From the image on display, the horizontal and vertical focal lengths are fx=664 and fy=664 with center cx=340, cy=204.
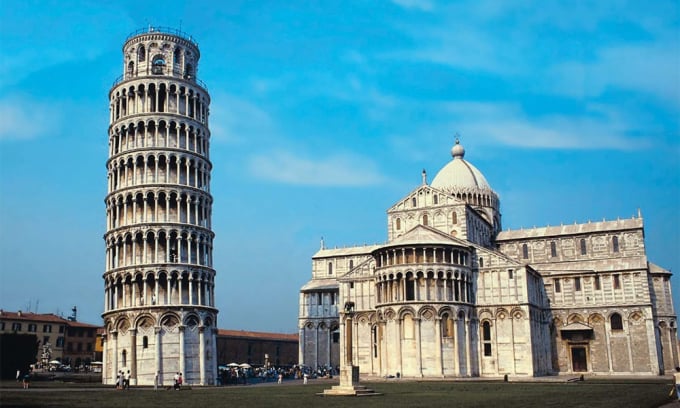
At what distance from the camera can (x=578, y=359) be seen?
7269 centimetres

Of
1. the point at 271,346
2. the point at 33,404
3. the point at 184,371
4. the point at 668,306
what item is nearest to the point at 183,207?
the point at 184,371

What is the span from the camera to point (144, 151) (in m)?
58.7

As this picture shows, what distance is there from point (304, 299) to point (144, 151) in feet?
128

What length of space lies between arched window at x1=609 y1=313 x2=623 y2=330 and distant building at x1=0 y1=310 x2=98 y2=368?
73.7 meters

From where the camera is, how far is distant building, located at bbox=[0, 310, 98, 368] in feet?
313

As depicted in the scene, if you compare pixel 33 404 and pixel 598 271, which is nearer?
pixel 33 404

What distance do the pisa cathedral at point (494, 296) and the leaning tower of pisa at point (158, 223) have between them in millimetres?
14485

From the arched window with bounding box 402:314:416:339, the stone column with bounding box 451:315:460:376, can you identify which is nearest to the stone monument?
the arched window with bounding box 402:314:416:339

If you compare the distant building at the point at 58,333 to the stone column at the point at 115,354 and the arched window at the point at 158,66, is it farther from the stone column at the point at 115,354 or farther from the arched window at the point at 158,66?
the arched window at the point at 158,66

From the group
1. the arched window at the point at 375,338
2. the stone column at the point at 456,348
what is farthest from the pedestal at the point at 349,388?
the arched window at the point at 375,338

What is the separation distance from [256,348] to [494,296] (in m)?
59.2

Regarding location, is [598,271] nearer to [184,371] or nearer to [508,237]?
[508,237]

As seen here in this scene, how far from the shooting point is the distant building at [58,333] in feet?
313

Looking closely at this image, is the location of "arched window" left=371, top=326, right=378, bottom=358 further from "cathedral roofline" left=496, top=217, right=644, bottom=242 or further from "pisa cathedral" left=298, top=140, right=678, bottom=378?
"cathedral roofline" left=496, top=217, right=644, bottom=242
